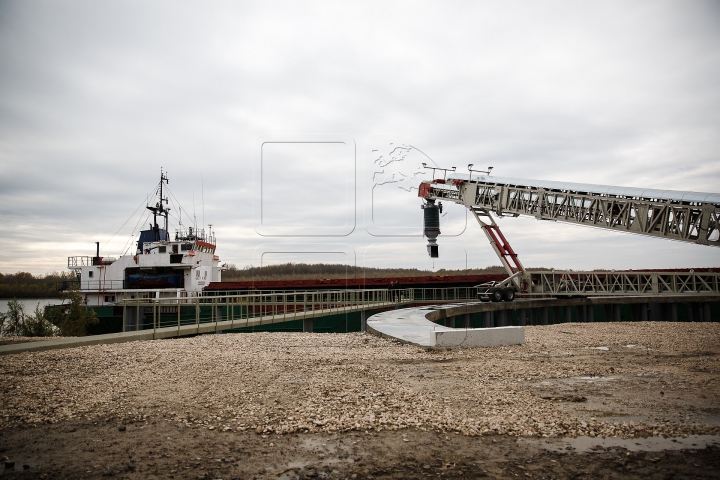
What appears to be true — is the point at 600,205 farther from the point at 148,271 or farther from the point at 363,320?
the point at 148,271

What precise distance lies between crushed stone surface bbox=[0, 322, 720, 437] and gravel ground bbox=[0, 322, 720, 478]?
2cm

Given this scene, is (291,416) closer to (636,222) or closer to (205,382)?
(205,382)

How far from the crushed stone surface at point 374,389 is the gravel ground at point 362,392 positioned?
22 millimetres

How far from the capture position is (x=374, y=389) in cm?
663

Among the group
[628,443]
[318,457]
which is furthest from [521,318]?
[318,457]

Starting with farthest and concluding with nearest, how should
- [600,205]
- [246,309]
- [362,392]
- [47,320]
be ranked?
1. [47,320]
2. [246,309]
3. [600,205]
4. [362,392]

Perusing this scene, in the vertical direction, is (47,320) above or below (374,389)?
below

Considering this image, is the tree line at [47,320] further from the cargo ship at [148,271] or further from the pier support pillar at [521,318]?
the pier support pillar at [521,318]

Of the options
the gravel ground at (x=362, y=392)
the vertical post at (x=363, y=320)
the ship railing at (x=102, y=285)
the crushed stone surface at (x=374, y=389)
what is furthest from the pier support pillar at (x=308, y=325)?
the ship railing at (x=102, y=285)

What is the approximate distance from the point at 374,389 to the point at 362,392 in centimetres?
26

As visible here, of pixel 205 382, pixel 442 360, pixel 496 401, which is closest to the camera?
pixel 496 401

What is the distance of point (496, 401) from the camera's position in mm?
5953

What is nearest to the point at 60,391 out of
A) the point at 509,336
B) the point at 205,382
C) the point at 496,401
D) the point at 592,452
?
the point at 205,382

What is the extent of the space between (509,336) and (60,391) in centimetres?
961
